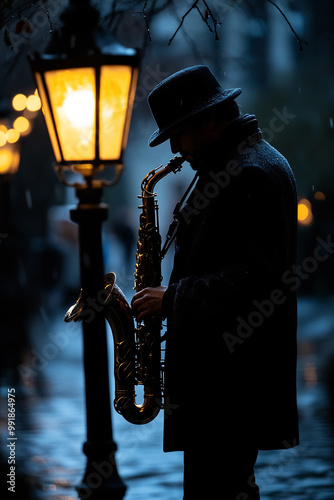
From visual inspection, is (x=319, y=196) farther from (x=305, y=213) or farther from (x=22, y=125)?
(x=22, y=125)

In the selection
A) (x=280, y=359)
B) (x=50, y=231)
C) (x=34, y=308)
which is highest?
(x=50, y=231)

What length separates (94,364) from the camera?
17.2ft

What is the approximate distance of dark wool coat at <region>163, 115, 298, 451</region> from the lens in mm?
3273

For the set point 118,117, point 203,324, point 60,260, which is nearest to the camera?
point 203,324

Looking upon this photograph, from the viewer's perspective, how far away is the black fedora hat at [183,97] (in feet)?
11.3

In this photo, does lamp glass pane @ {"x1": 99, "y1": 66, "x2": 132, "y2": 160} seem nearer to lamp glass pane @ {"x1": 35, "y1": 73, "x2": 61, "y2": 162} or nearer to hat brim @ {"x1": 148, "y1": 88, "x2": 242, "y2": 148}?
lamp glass pane @ {"x1": 35, "y1": 73, "x2": 61, "y2": 162}

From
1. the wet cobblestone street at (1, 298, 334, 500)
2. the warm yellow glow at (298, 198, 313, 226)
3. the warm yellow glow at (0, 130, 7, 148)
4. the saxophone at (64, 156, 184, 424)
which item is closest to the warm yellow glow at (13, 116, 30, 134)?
the warm yellow glow at (0, 130, 7, 148)

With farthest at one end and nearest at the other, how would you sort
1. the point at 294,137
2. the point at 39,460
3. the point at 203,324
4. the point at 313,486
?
the point at 294,137
the point at 39,460
the point at 313,486
the point at 203,324

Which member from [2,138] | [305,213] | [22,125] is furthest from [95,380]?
[305,213]

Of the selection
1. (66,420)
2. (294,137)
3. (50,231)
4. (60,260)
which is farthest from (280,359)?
(294,137)

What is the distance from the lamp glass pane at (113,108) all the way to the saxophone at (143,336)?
81cm

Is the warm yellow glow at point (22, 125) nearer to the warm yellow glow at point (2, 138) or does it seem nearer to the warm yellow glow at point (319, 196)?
the warm yellow glow at point (2, 138)

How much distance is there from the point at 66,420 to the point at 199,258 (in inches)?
220

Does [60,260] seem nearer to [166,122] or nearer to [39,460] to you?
[39,460]
